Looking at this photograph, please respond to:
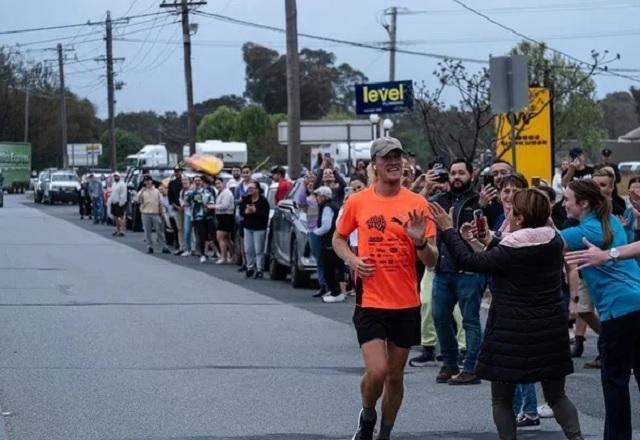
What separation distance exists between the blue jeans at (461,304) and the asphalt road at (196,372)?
0.41m

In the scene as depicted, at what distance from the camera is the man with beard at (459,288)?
445 inches

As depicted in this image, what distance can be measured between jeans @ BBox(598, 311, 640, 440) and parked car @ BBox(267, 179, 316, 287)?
12644mm

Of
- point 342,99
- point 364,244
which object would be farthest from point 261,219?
point 342,99

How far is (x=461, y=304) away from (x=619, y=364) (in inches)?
132

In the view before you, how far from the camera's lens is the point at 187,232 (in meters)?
29.1

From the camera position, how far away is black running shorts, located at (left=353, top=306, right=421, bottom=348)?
28.7ft

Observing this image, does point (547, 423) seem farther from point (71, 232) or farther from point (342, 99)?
point (342, 99)

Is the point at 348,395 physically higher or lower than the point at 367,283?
lower

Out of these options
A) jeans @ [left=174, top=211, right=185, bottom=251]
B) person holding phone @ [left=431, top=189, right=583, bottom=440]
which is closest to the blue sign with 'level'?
jeans @ [left=174, top=211, right=185, bottom=251]

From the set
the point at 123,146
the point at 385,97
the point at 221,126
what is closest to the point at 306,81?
the point at 221,126

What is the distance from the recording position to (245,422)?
9969mm

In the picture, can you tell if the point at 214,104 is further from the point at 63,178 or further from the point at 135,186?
the point at 135,186

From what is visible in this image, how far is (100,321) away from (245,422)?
21.3 ft

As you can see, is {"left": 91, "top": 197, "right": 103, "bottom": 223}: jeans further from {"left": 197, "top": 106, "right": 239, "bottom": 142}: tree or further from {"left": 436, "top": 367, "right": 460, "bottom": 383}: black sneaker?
{"left": 197, "top": 106, "right": 239, "bottom": 142}: tree
